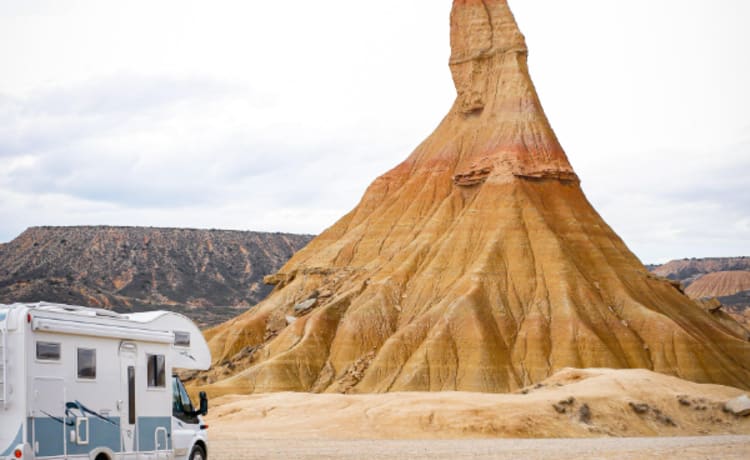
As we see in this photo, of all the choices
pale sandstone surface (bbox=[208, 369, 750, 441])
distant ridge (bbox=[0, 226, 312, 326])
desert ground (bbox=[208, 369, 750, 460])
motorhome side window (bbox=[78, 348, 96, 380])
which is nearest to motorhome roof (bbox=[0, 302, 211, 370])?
motorhome side window (bbox=[78, 348, 96, 380])

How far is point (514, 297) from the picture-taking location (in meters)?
80.9

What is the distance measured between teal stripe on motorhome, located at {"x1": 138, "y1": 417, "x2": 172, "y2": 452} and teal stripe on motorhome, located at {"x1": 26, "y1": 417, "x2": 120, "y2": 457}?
78 cm

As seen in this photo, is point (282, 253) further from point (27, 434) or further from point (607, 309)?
point (27, 434)

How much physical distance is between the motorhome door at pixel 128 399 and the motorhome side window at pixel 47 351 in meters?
1.89

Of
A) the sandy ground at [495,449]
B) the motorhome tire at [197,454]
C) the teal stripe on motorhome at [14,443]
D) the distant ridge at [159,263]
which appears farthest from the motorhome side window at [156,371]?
the distant ridge at [159,263]

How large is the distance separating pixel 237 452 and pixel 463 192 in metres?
60.6

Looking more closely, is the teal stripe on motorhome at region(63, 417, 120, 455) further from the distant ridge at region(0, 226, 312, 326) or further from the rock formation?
the distant ridge at region(0, 226, 312, 326)

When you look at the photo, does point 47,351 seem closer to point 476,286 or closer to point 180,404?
point 180,404

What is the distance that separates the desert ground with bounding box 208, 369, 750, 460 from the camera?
3766cm

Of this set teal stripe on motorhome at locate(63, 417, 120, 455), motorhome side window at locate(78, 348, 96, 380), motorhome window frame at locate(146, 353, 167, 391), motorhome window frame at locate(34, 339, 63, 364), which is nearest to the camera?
motorhome window frame at locate(34, 339, 63, 364)

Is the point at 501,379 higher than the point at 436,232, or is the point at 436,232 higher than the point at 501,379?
the point at 436,232

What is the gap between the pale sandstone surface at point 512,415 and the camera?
144ft

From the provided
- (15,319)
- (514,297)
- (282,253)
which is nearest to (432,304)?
(514,297)

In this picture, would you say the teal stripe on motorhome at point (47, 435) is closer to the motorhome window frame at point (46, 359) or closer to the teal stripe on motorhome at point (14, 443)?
the teal stripe on motorhome at point (14, 443)
